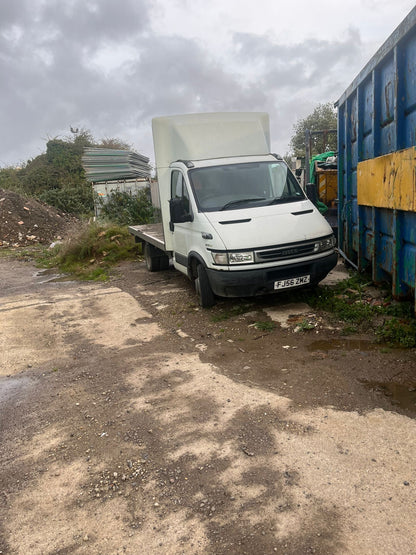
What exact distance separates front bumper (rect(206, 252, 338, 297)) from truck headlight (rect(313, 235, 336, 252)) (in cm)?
15

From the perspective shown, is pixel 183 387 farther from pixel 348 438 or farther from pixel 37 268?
pixel 37 268

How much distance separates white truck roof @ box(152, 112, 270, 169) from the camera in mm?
7188

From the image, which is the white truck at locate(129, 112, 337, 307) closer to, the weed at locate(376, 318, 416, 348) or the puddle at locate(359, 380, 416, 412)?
the weed at locate(376, 318, 416, 348)

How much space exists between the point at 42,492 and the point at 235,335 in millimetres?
2915

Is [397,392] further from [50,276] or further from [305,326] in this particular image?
[50,276]

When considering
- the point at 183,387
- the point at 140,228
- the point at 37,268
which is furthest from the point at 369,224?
the point at 37,268

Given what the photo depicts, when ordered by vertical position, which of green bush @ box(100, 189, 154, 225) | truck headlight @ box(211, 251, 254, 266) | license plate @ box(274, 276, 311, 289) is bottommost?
license plate @ box(274, 276, 311, 289)

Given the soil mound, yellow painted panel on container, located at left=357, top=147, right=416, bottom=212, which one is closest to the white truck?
yellow painted panel on container, located at left=357, top=147, right=416, bottom=212

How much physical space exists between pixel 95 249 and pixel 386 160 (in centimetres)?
848

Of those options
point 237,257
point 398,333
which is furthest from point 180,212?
point 398,333

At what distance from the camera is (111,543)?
2307mm

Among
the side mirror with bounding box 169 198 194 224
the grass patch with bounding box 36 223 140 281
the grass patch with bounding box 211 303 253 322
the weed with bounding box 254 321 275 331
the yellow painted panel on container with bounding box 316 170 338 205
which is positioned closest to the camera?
the weed with bounding box 254 321 275 331

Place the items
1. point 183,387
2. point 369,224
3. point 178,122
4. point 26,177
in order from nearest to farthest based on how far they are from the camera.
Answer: point 183,387
point 369,224
point 178,122
point 26,177

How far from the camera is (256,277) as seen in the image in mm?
5555
